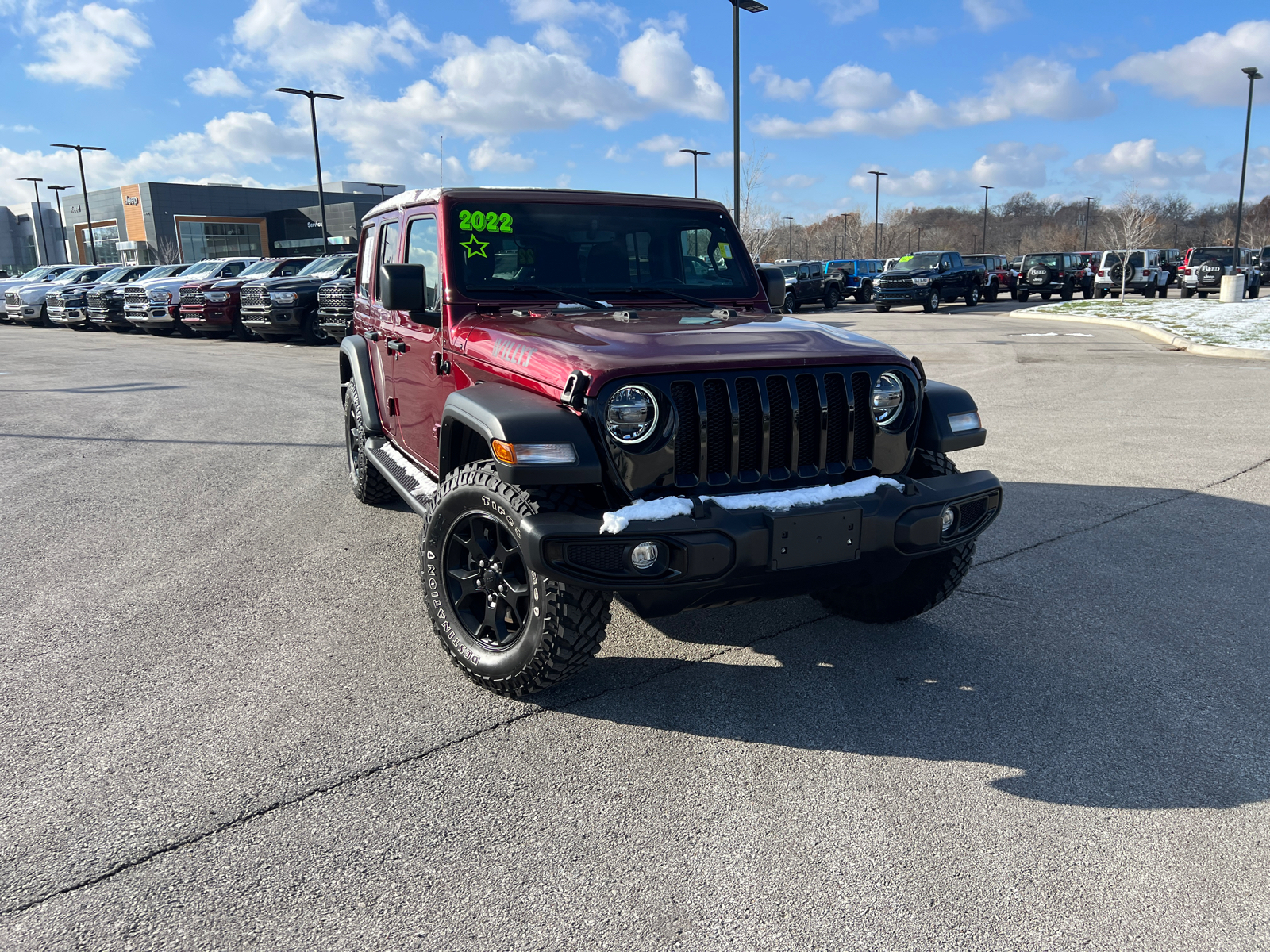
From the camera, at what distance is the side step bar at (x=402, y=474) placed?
4383mm

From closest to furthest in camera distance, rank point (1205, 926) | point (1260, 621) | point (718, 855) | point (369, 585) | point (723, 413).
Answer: point (1205, 926) → point (718, 855) → point (723, 413) → point (1260, 621) → point (369, 585)

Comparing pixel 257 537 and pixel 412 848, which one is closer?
pixel 412 848

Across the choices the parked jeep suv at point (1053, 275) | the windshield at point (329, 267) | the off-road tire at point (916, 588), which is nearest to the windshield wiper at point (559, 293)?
the off-road tire at point (916, 588)

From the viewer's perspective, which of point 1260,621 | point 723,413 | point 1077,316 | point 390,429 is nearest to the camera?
point 723,413

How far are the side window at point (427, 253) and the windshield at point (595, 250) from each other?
0.49 feet

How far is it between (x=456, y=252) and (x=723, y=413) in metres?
1.81

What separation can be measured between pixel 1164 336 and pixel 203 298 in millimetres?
21201

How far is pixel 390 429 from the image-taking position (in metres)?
5.50

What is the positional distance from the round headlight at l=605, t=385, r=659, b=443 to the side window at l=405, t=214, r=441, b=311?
150 centimetres

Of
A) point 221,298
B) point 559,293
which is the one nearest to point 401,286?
point 559,293

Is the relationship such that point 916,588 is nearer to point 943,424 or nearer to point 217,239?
point 943,424

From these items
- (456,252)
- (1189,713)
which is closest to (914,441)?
(1189,713)

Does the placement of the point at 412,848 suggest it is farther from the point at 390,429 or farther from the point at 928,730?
the point at 390,429

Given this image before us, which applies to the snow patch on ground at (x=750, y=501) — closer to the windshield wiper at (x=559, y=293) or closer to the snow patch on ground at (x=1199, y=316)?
the windshield wiper at (x=559, y=293)
